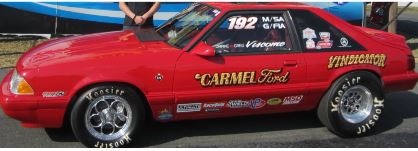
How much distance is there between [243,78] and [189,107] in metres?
0.55

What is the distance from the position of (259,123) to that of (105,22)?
18.1ft

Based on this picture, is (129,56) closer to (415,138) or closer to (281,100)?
(281,100)

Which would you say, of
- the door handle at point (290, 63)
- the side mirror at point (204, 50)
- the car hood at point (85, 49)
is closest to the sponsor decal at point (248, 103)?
the door handle at point (290, 63)

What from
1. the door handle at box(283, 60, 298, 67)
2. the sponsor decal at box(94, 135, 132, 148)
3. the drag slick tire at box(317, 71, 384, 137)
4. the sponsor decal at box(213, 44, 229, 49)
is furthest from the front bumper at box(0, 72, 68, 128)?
the drag slick tire at box(317, 71, 384, 137)

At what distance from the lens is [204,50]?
4316 mm

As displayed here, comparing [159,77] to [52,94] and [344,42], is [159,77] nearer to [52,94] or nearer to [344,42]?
[52,94]

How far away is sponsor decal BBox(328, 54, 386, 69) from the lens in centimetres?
473

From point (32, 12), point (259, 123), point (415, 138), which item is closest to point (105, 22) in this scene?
point (32, 12)

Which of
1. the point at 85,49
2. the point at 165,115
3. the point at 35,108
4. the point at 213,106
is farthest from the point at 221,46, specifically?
the point at 35,108

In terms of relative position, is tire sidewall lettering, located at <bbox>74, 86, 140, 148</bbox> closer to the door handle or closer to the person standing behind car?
the door handle

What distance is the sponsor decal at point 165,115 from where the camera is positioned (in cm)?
442

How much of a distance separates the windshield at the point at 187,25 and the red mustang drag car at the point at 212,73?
16 millimetres

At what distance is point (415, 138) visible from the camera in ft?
16.1

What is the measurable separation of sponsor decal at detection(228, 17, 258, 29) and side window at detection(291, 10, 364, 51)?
16.0 inches
